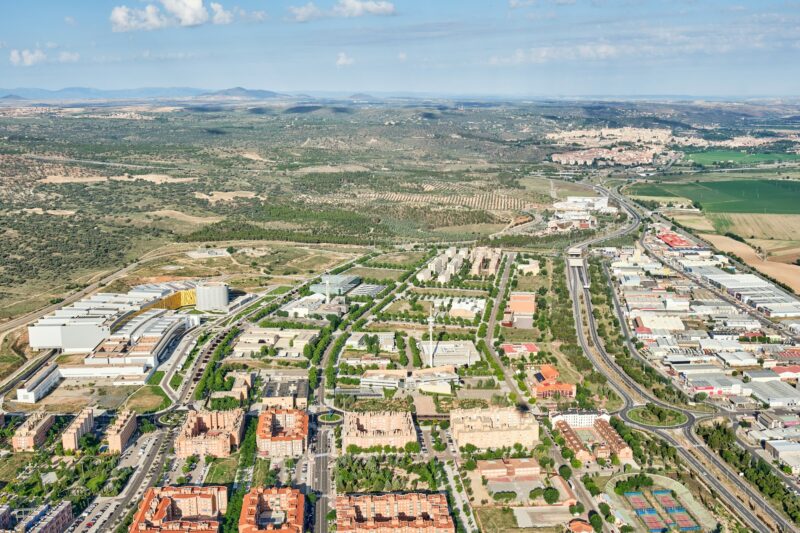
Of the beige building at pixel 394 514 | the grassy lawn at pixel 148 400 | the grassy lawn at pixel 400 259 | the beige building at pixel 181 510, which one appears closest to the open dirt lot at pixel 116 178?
the grassy lawn at pixel 400 259

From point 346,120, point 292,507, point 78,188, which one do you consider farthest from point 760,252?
point 346,120

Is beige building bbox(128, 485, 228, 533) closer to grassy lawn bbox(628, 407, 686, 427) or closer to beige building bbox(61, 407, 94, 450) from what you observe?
beige building bbox(61, 407, 94, 450)

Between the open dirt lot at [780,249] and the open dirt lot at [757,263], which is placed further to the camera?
the open dirt lot at [780,249]

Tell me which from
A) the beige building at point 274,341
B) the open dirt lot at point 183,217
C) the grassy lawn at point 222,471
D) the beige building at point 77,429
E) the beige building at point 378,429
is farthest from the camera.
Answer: the open dirt lot at point 183,217

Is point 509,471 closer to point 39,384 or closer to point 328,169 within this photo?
point 39,384

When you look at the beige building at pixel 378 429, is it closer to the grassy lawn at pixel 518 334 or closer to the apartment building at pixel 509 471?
the apartment building at pixel 509 471

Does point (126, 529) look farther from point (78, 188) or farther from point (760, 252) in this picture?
point (78, 188)
